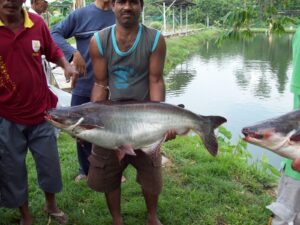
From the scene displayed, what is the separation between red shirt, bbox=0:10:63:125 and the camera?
10.7 feet

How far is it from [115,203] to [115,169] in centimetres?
38

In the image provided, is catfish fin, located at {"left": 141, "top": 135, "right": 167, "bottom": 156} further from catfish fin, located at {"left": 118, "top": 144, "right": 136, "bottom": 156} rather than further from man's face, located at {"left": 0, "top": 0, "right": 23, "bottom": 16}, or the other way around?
man's face, located at {"left": 0, "top": 0, "right": 23, "bottom": 16}

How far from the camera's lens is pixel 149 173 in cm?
348

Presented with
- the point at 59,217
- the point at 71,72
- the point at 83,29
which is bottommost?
the point at 59,217

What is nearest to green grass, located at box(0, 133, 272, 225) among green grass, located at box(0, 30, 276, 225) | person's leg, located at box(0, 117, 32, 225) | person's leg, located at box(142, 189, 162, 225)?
green grass, located at box(0, 30, 276, 225)

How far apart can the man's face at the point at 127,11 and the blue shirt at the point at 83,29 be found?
1.23 meters

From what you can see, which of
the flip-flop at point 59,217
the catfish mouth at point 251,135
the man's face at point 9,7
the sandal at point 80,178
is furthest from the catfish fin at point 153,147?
the sandal at point 80,178

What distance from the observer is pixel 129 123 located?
299 centimetres

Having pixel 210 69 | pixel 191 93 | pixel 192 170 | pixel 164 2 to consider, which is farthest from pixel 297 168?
pixel 164 2

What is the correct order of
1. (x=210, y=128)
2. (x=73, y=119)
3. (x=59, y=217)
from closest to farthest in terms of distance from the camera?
(x=73, y=119) < (x=210, y=128) < (x=59, y=217)

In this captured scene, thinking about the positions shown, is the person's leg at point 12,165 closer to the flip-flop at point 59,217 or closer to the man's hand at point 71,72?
the flip-flop at point 59,217

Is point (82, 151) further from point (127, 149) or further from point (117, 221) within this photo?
point (127, 149)

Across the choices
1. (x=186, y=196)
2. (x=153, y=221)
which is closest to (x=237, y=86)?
(x=186, y=196)

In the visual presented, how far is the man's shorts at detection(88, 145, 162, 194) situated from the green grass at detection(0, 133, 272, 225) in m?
0.61
